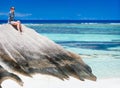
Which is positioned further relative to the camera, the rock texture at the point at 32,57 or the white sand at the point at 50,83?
the rock texture at the point at 32,57

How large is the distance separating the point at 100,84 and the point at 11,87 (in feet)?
10.5

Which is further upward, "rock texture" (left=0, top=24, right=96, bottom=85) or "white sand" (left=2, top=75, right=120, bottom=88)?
"rock texture" (left=0, top=24, right=96, bottom=85)

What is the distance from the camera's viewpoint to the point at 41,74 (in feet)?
41.5

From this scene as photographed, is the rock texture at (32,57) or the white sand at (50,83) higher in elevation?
the rock texture at (32,57)

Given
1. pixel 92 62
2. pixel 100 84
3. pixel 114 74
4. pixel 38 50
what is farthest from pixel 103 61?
pixel 38 50

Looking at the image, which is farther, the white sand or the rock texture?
the rock texture

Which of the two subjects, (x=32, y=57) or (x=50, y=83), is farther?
(x=32, y=57)

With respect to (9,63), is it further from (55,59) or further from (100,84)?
(100,84)

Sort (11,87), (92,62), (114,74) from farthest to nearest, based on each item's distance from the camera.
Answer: (92,62) → (114,74) → (11,87)

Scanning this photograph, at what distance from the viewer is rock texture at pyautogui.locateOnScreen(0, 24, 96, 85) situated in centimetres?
1216

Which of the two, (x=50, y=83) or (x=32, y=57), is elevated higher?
(x=32, y=57)

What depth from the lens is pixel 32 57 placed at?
497 inches

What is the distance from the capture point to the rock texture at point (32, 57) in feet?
39.9

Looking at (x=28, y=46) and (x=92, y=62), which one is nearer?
(x=28, y=46)
